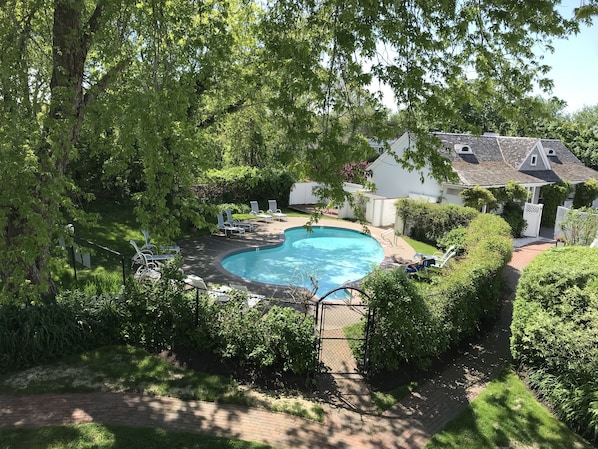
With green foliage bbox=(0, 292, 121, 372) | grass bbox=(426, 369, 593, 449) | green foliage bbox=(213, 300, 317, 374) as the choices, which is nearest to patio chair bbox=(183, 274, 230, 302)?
green foliage bbox=(213, 300, 317, 374)

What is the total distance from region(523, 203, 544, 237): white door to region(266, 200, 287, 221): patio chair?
13.6m

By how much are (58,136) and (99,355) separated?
463 centimetres

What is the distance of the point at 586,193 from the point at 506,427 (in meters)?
29.2

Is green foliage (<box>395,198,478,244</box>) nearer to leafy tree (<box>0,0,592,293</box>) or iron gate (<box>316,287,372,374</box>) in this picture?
iron gate (<box>316,287,372,374</box>)

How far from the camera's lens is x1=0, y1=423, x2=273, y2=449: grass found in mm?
6230

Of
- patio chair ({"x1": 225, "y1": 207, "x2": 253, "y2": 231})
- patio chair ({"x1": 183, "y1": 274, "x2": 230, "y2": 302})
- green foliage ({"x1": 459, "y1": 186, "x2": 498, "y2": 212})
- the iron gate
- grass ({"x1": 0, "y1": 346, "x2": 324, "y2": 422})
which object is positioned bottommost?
grass ({"x1": 0, "y1": 346, "x2": 324, "y2": 422})

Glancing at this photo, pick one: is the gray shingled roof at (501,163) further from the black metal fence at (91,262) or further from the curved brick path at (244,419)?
the curved brick path at (244,419)

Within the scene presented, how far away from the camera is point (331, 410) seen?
25.2 feet

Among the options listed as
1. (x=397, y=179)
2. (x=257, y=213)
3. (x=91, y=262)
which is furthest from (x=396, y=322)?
(x=397, y=179)

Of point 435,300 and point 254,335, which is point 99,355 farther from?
point 435,300

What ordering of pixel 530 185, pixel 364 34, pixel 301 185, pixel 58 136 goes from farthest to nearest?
1. pixel 301 185
2. pixel 530 185
3. pixel 58 136
4. pixel 364 34

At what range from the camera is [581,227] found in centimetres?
1841

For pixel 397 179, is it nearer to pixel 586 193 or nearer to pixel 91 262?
pixel 586 193

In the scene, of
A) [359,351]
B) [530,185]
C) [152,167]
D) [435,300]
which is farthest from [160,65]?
[530,185]
